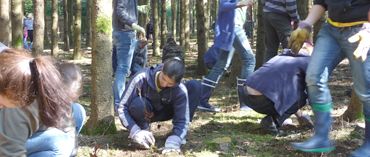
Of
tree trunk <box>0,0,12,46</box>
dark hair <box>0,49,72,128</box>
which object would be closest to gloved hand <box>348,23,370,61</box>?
dark hair <box>0,49,72,128</box>

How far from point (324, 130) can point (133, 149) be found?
4.85ft

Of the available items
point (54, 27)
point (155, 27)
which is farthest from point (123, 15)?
point (54, 27)

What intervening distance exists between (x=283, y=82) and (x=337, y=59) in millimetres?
750

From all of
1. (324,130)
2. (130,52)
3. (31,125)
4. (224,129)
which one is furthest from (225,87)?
(31,125)

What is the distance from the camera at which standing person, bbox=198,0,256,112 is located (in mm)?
5613

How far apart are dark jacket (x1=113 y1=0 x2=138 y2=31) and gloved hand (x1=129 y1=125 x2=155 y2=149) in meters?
1.65

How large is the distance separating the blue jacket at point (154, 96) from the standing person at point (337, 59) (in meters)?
1.04

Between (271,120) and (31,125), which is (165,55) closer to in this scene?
(271,120)

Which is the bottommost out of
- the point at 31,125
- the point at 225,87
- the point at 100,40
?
the point at 225,87

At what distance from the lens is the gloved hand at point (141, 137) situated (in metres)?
4.11

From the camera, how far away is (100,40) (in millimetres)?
4465

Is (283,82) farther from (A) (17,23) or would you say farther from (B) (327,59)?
(A) (17,23)

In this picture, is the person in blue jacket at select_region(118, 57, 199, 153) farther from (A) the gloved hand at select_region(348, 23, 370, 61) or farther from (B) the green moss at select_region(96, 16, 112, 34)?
(A) the gloved hand at select_region(348, 23, 370, 61)

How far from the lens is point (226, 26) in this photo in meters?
5.64
